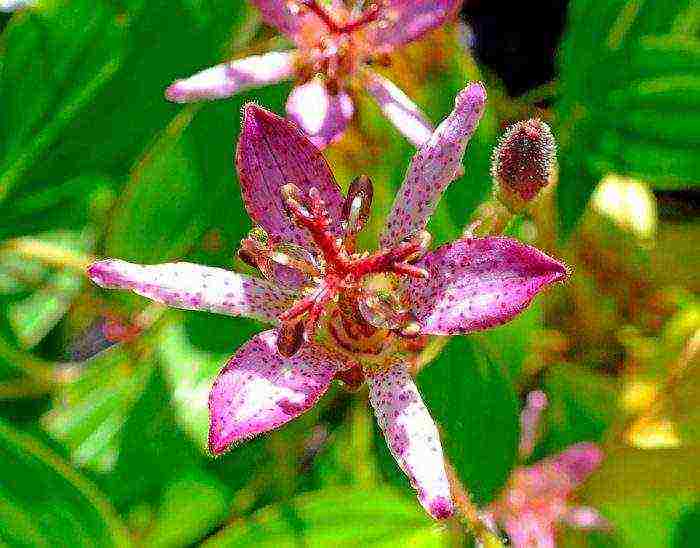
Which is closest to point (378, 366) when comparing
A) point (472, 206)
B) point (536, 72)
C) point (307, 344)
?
point (307, 344)

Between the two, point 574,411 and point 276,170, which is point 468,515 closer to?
point 276,170

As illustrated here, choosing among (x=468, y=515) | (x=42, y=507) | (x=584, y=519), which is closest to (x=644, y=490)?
(x=584, y=519)

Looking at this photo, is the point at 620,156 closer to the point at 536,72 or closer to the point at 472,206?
the point at 472,206

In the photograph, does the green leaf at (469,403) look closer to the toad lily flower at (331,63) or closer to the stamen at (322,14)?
the toad lily flower at (331,63)

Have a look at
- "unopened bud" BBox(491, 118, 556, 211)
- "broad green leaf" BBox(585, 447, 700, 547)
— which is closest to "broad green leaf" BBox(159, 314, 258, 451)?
"unopened bud" BBox(491, 118, 556, 211)

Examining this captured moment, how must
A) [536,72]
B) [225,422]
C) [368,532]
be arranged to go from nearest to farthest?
[225,422] < [368,532] < [536,72]

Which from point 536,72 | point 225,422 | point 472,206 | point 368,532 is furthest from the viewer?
point 536,72
